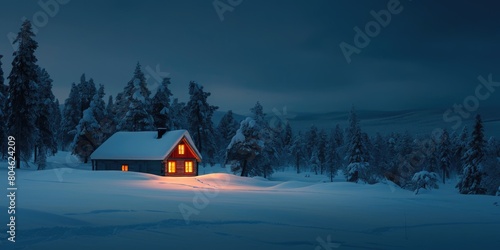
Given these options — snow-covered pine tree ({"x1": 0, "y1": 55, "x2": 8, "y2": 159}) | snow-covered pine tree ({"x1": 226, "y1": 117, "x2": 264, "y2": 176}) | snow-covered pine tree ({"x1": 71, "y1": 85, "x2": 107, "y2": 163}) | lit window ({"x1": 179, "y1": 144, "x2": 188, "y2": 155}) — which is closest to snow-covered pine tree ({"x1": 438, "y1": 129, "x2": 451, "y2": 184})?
snow-covered pine tree ({"x1": 226, "y1": 117, "x2": 264, "y2": 176})

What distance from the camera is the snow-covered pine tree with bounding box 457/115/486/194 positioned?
46969 millimetres

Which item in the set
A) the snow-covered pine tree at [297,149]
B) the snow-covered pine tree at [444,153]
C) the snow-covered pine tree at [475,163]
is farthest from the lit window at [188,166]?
the snow-covered pine tree at [444,153]

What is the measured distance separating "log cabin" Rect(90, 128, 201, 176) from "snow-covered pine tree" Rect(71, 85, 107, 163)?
13.2m

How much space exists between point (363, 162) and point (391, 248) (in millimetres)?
51939

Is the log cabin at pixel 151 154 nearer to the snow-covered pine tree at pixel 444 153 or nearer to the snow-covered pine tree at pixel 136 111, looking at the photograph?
the snow-covered pine tree at pixel 136 111

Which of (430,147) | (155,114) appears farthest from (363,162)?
(430,147)

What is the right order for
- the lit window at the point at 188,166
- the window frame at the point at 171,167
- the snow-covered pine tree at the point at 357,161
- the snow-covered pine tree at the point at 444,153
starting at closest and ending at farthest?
the window frame at the point at 171,167, the lit window at the point at 188,166, the snow-covered pine tree at the point at 357,161, the snow-covered pine tree at the point at 444,153

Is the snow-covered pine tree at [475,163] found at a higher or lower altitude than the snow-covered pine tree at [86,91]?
lower

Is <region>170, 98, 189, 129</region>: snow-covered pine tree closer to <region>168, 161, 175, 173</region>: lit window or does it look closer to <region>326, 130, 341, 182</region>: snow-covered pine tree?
<region>168, 161, 175, 173</region>: lit window

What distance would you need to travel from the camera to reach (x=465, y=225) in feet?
56.5

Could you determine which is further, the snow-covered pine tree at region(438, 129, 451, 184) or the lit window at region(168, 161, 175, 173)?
the snow-covered pine tree at region(438, 129, 451, 184)

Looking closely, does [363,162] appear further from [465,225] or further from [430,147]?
[465,225]

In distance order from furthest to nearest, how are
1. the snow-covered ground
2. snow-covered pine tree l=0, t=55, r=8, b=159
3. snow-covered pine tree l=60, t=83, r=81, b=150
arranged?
snow-covered pine tree l=60, t=83, r=81, b=150 < snow-covered pine tree l=0, t=55, r=8, b=159 < the snow-covered ground

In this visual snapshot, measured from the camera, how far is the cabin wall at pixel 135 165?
43.8 metres
